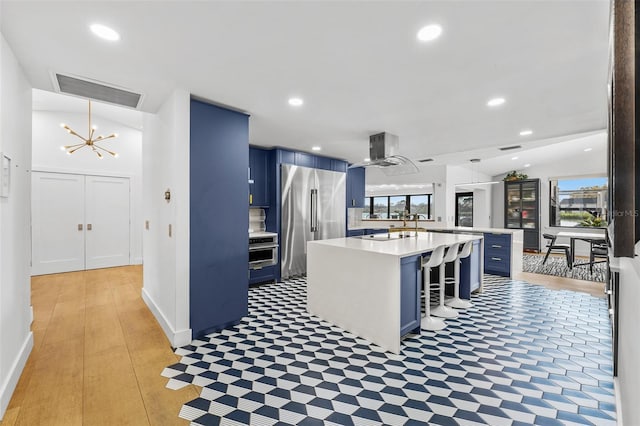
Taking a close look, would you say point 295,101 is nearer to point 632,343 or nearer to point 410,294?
point 410,294

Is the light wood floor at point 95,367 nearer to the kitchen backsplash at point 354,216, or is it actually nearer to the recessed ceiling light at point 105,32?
the recessed ceiling light at point 105,32

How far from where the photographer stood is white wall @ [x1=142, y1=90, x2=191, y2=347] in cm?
278

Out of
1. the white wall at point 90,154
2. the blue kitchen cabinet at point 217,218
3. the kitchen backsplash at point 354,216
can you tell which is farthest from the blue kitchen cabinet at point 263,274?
the white wall at point 90,154

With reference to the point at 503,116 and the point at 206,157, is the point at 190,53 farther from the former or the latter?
the point at 503,116

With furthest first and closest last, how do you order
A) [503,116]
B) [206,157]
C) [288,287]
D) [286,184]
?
1. [286,184]
2. [288,287]
3. [503,116]
4. [206,157]

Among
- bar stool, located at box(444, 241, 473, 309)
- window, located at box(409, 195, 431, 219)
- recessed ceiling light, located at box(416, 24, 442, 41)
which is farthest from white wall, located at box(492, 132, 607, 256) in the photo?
recessed ceiling light, located at box(416, 24, 442, 41)

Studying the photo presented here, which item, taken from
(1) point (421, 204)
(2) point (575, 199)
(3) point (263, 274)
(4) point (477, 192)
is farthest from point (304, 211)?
(2) point (575, 199)

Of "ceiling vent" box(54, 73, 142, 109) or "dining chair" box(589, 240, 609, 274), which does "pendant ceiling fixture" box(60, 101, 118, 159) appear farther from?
"dining chair" box(589, 240, 609, 274)

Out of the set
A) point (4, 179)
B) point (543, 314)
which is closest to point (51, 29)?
point (4, 179)

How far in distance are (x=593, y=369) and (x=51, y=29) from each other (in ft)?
15.2

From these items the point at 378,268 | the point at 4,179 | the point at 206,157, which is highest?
the point at 206,157

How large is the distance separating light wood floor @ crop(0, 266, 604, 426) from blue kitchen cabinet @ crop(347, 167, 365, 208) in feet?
15.1

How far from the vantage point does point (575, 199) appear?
923cm

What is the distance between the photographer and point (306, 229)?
18.3 feet
